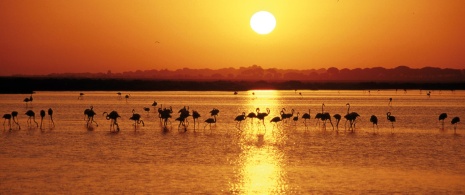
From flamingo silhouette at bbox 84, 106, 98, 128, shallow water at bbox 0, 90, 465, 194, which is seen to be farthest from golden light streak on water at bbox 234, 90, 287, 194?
flamingo silhouette at bbox 84, 106, 98, 128

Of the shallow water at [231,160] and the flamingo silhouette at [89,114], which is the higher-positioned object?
the flamingo silhouette at [89,114]

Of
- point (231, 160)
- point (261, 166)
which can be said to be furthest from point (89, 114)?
point (261, 166)

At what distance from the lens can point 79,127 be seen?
99.4 feet

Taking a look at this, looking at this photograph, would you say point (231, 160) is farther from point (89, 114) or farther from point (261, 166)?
point (89, 114)

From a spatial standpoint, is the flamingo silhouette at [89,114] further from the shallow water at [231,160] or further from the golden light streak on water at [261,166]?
the golden light streak on water at [261,166]

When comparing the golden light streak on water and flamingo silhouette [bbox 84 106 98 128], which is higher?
flamingo silhouette [bbox 84 106 98 128]

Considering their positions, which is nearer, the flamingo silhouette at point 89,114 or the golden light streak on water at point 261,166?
the golden light streak on water at point 261,166

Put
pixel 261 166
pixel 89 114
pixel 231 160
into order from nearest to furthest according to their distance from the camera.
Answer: pixel 261 166 < pixel 231 160 < pixel 89 114

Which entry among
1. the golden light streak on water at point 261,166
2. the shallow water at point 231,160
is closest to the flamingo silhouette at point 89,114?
the shallow water at point 231,160

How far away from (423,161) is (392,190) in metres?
4.75

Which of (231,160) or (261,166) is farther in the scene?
(231,160)

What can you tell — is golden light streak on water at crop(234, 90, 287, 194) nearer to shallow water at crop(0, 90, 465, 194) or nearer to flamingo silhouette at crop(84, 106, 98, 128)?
shallow water at crop(0, 90, 465, 194)

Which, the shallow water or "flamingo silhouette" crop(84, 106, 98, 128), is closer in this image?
the shallow water

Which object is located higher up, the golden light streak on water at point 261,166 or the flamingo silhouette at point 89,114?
the flamingo silhouette at point 89,114
